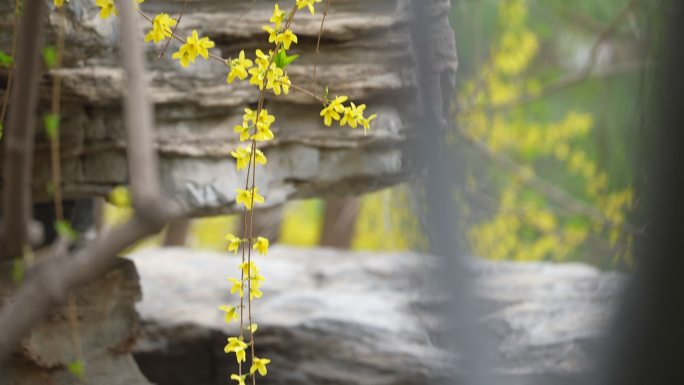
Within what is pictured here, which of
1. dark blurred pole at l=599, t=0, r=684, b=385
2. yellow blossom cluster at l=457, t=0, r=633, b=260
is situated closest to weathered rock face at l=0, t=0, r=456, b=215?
dark blurred pole at l=599, t=0, r=684, b=385

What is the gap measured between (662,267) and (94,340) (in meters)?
2.20

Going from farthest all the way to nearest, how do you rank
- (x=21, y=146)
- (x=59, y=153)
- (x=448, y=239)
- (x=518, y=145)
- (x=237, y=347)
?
(x=518, y=145) < (x=59, y=153) < (x=237, y=347) < (x=21, y=146) < (x=448, y=239)

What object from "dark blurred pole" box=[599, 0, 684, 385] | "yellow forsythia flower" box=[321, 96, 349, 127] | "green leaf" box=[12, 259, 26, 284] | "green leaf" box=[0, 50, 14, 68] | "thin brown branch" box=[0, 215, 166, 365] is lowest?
"green leaf" box=[12, 259, 26, 284]

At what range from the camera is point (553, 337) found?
2.91 metres

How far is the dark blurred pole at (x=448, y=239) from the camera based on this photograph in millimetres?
800

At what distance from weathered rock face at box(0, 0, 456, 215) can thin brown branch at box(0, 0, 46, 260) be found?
93cm

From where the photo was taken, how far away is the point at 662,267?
0.62 m

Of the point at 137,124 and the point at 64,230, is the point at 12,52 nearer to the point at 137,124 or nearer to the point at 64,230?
the point at 64,230

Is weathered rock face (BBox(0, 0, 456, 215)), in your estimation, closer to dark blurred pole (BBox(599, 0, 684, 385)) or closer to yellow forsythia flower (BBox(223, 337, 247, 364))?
yellow forsythia flower (BBox(223, 337, 247, 364))

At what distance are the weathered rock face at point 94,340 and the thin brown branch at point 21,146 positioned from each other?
4.08 feet

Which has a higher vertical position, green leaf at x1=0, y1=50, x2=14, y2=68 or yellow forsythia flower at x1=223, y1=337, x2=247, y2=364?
green leaf at x1=0, y1=50, x2=14, y2=68

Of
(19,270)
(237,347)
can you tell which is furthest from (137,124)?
(19,270)

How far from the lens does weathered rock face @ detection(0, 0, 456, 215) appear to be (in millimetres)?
2266

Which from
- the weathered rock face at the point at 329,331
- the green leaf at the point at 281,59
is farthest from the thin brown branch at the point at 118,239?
the weathered rock face at the point at 329,331
